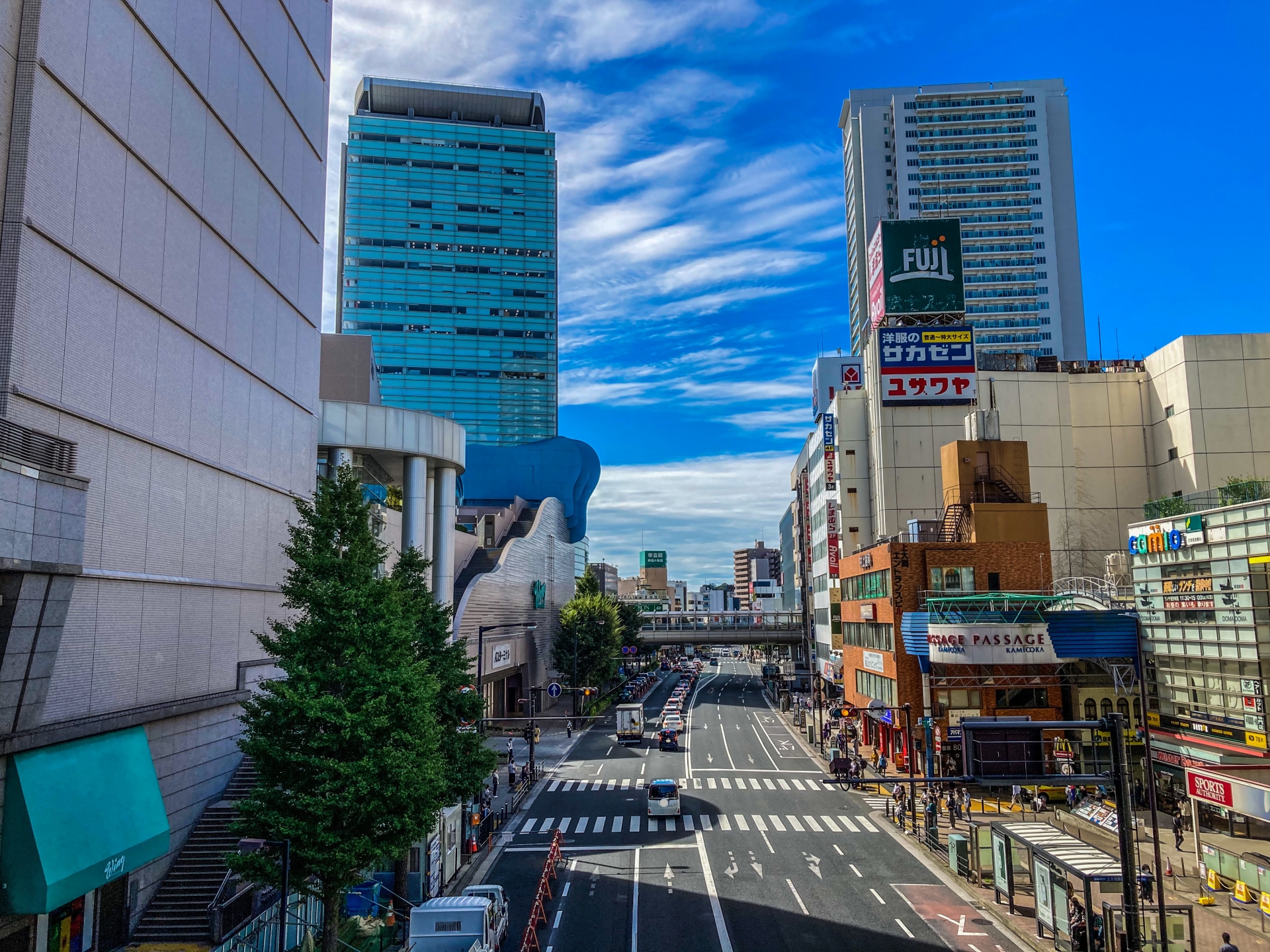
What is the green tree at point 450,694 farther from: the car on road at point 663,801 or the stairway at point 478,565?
the stairway at point 478,565

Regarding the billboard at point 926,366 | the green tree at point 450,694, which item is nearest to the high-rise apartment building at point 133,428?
the green tree at point 450,694

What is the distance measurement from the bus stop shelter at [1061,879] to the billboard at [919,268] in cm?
4622

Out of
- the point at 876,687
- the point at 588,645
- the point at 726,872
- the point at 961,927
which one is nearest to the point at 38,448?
the point at 726,872

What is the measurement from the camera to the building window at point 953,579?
49375 millimetres

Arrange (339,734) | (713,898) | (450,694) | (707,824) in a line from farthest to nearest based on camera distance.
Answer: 1. (707,824)
2. (450,694)
3. (713,898)
4. (339,734)

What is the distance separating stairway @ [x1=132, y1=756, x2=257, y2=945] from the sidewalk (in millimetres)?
17357

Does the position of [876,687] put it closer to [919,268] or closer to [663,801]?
[663,801]

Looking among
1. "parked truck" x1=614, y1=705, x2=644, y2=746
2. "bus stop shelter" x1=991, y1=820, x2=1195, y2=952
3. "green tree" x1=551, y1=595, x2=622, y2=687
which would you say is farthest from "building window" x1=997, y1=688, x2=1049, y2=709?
"green tree" x1=551, y1=595, x2=622, y2=687

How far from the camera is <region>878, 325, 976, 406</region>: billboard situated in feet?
213

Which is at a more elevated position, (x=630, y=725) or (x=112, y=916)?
(x=112, y=916)

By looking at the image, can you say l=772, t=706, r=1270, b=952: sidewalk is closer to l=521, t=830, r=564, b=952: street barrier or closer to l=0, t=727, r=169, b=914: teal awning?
l=521, t=830, r=564, b=952: street barrier

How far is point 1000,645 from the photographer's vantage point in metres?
43.9

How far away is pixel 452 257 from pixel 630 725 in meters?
112

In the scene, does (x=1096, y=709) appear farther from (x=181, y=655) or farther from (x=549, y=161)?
(x=549, y=161)
